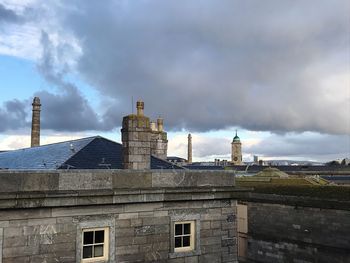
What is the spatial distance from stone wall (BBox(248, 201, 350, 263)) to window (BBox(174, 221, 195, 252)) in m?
9.93

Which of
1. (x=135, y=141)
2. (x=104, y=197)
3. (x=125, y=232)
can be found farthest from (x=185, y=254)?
(x=135, y=141)

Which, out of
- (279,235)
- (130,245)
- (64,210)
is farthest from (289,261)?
(64,210)

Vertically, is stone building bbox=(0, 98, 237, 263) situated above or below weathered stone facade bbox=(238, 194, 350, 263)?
above

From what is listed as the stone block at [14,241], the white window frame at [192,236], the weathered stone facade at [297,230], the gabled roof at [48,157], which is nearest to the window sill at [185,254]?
the white window frame at [192,236]

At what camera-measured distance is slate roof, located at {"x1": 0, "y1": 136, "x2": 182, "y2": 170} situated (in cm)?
1355

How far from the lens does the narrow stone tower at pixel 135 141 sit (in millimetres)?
12938

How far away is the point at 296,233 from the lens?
2161cm

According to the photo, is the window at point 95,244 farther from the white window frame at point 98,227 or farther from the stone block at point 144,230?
the stone block at point 144,230

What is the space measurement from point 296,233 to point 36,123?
23547 mm

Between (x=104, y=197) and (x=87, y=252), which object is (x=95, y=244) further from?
(x=104, y=197)

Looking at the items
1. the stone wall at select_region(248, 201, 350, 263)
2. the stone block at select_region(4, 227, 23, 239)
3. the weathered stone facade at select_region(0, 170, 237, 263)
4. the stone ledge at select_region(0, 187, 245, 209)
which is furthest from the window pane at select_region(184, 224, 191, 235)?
the stone wall at select_region(248, 201, 350, 263)

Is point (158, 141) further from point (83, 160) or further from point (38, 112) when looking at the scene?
point (38, 112)

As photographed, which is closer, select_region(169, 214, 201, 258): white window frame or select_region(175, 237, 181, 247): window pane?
select_region(169, 214, 201, 258): white window frame

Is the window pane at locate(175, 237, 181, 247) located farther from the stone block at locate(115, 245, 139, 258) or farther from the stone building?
the stone block at locate(115, 245, 139, 258)
